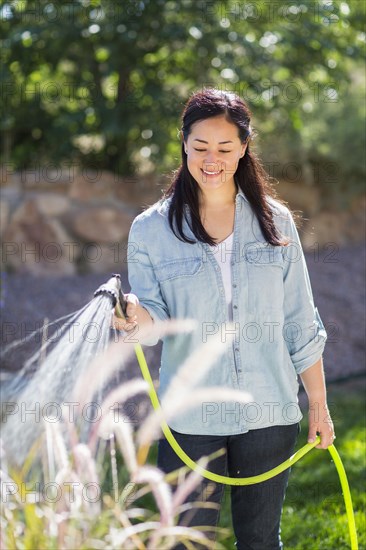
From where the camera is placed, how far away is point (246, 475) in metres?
2.15

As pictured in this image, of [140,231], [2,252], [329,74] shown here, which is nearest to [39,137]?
[2,252]

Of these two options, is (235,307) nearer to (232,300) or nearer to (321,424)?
(232,300)

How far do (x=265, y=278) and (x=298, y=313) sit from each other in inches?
5.7

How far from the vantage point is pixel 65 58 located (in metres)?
6.16

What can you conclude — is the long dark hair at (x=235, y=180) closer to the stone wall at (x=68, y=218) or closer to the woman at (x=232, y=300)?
the woman at (x=232, y=300)

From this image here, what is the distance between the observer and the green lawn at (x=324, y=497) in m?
2.99

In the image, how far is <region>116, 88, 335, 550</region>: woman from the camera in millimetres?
2096

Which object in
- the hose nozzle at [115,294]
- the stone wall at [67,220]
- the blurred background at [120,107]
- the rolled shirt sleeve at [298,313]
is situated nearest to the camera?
the hose nozzle at [115,294]

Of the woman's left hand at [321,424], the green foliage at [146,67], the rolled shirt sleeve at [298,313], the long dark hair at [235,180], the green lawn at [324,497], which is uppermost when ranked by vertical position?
the green foliage at [146,67]

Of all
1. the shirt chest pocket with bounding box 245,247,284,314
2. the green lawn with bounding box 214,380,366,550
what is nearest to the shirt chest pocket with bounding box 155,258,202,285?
the shirt chest pocket with bounding box 245,247,284,314

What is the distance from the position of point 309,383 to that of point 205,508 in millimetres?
446

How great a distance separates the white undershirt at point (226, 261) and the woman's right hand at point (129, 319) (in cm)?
28

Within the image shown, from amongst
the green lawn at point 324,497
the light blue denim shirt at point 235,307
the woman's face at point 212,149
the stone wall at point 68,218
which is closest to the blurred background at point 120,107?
the stone wall at point 68,218

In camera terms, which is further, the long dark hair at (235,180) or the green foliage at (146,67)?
the green foliage at (146,67)
